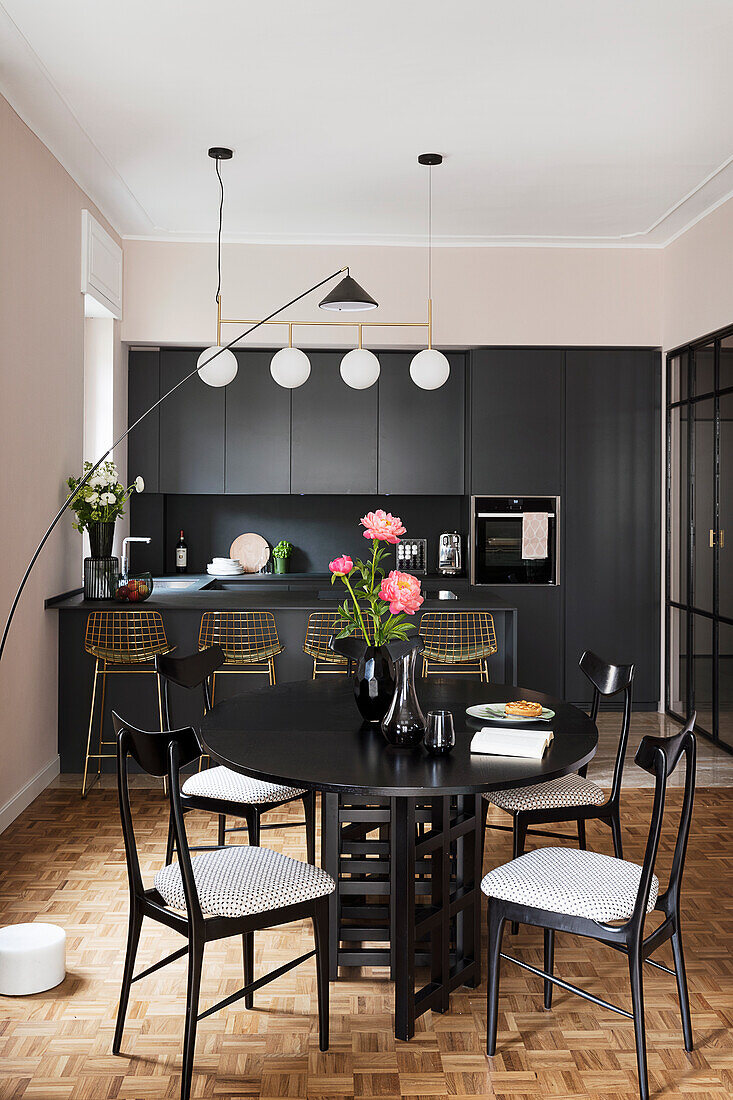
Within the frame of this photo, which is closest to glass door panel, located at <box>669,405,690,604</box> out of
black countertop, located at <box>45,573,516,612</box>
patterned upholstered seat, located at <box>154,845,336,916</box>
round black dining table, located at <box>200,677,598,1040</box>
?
black countertop, located at <box>45,573,516,612</box>

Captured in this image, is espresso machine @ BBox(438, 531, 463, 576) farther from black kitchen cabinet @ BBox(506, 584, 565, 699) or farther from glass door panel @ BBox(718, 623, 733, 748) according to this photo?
glass door panel @ BBox(718, 623, 733, 748)

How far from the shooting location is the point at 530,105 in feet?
14.4

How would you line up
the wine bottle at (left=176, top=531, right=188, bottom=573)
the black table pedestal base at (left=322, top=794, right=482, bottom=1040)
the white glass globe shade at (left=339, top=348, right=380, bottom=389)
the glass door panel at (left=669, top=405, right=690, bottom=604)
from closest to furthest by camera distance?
the black table pedestal base at (left=322, top=794, right=482, bottom=1040) → the white glass globe shade at (left=339, top=348, right=380, bottom=389) → the glass door panel at (left=669, top=405, right=690, bottom=604) → the wine bottle at (left=176, top=531, right=188, bottom=573)

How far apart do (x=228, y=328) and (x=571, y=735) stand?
451 cm

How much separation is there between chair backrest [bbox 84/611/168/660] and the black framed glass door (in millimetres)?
3218

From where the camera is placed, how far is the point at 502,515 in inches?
263

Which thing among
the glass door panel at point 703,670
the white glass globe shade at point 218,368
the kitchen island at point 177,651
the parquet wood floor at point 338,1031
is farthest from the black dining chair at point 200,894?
the glass door panel at point 703,670

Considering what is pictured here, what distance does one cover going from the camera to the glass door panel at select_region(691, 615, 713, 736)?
5.82m

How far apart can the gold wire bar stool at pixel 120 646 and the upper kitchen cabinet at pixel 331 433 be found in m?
2.13

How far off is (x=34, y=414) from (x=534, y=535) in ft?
11.4

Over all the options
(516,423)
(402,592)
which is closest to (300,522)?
(516,423)

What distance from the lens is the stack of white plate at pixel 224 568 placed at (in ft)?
23.0

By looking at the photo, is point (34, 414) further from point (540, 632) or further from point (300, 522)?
point (540, 632)

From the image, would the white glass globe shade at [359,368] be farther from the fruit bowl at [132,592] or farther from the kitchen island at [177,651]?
the fruit bowl at [132,592]
